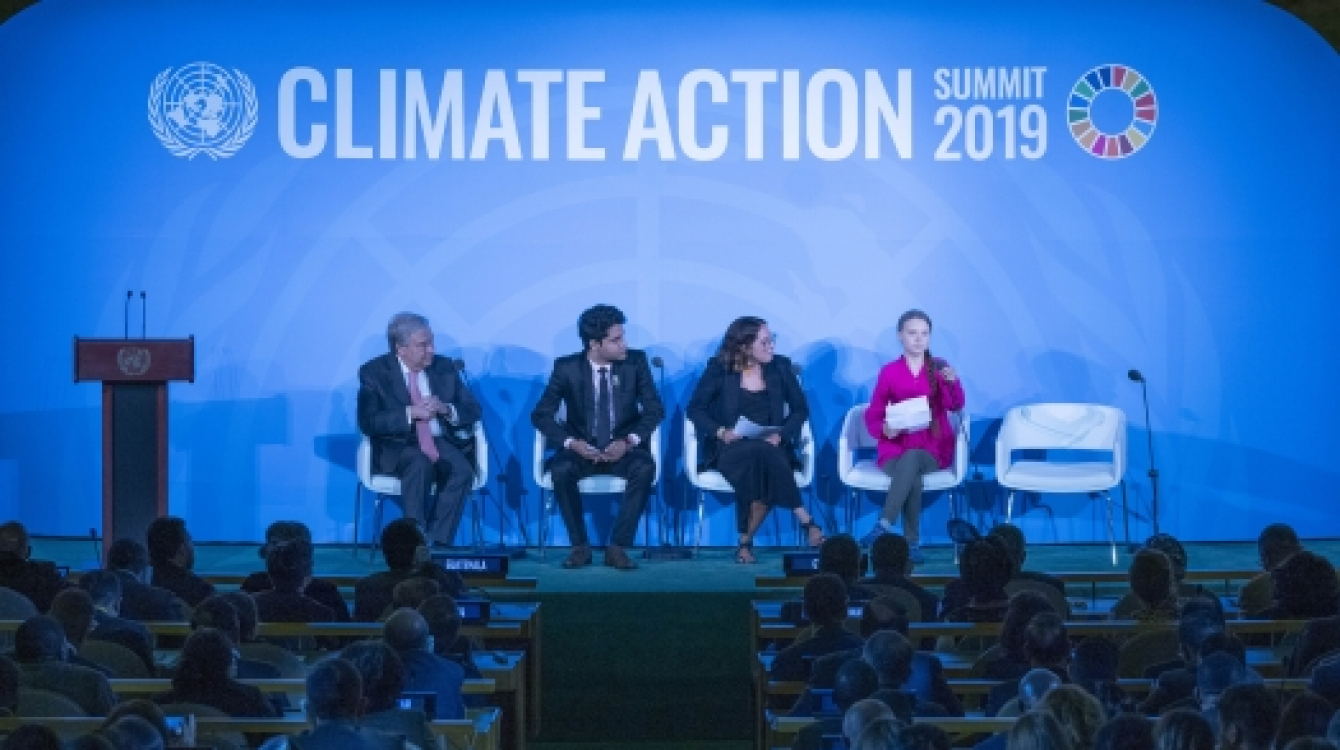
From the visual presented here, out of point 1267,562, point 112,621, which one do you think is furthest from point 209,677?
point 1267,562

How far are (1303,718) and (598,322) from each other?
19.2ft

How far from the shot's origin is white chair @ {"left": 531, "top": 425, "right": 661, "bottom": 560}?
9.41 m

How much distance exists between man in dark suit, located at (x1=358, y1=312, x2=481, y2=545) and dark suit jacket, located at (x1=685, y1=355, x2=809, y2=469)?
1078 mm

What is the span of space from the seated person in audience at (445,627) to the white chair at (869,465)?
420cm

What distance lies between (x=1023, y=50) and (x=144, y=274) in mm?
4644

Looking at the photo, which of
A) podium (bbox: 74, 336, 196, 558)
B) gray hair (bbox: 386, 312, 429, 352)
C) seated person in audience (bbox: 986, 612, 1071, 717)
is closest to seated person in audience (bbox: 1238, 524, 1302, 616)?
seated person in audience (bbox: 986, 612, 1071, 717)

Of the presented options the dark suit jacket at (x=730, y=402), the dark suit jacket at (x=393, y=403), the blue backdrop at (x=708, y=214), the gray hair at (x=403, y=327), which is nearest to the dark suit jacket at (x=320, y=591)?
the dark suit jacket at (x=393, y=403)

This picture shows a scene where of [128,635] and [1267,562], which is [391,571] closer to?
[128,635]

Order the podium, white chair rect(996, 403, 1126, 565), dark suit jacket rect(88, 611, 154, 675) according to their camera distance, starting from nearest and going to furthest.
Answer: dark suit jacket rect(88, 611, 154, 675), the podium, white chair rect(996, 403, 1126, 565)

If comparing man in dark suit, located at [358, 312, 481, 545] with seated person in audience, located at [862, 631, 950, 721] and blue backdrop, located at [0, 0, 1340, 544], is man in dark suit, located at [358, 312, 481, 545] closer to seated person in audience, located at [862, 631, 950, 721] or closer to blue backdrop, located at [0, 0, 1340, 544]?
blue backdrop, located at [0, 0, 1340, 544]

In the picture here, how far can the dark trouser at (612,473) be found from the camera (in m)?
9.34

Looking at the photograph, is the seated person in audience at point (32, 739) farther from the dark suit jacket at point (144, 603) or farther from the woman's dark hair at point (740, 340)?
the woman's dark hair at point (740, 340)

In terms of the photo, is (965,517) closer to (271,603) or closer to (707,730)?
(707,730)

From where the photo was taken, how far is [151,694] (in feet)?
16.5
